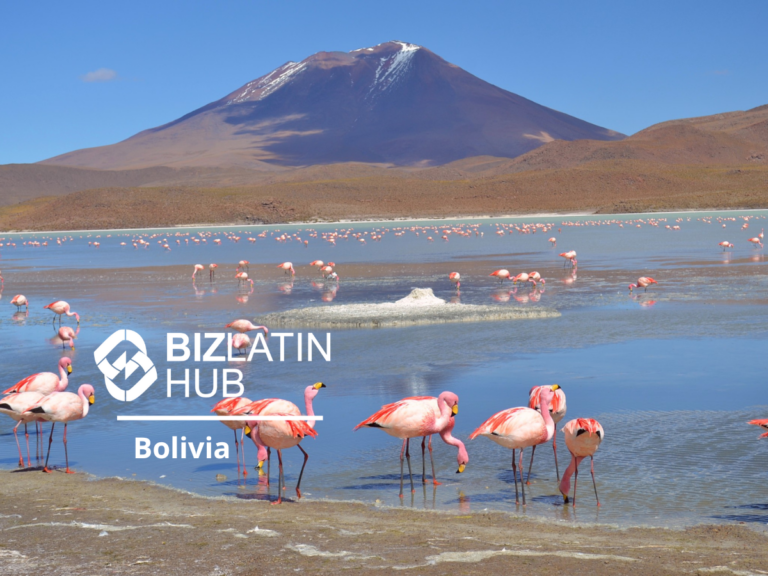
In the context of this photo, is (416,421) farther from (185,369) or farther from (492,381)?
(185,369)

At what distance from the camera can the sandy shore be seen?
4824 millimetres

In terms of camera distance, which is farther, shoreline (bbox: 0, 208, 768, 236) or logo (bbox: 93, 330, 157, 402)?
shoreline (bbox: 0, 208, 768, 236)

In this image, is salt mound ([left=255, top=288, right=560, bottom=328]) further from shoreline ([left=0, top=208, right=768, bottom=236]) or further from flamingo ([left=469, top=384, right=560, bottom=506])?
shoreline ([left=0, top=208, right=768, bottom=236])

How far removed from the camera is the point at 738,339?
12.5 metres

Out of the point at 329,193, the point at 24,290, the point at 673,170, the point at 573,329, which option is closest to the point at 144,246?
the point at 24,290

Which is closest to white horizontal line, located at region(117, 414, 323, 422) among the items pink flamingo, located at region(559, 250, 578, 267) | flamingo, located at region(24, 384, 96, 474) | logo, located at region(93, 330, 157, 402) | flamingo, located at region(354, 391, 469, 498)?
flamingo, located at region(354, 391, 469, 498)

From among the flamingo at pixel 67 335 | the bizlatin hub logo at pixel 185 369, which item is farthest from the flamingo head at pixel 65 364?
the flamingo at pixel 67 335

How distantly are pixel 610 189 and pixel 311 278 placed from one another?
88147mm

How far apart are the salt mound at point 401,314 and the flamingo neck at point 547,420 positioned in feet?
26.9

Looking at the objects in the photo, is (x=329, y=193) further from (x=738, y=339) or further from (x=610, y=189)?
(x=738, y=339)

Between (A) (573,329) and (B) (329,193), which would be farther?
(B) (329,193)

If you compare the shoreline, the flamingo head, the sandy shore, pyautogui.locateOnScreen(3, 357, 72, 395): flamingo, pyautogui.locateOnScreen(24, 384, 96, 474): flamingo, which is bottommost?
the sandy shore

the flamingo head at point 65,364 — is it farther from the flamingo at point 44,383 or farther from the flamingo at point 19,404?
the flamingo at point 19,404

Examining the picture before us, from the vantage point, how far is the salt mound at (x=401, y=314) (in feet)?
49.1
